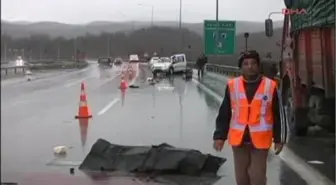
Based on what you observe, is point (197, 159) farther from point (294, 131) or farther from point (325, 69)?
point (294, 131)

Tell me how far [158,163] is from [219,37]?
28573 millimetres

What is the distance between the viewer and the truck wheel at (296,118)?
11344 mm

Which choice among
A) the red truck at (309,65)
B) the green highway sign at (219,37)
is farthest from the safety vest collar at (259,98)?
the green highway sign at (219,37)

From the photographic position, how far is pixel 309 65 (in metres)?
9.80

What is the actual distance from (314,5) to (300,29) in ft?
3.67

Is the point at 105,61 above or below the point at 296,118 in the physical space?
above

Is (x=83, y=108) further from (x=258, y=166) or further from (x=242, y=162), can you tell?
(x=258, y=166)

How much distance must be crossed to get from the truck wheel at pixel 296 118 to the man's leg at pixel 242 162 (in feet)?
17.7

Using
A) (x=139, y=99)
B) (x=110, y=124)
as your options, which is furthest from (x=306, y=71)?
(x=139, y=99)

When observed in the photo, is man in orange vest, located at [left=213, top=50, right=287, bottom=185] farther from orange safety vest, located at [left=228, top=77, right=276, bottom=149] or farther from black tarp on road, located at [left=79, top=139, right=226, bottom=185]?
black tarp on road, located at [left=79, top=139, right=226, bottom=185]

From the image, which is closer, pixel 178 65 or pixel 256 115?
pixel 256 115

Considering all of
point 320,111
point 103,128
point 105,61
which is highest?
point 105,61

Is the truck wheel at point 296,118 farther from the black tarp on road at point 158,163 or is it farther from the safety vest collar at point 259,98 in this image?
the safety vest collar at point 259,98

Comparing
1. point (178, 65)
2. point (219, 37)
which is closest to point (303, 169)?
point (219, 37)
